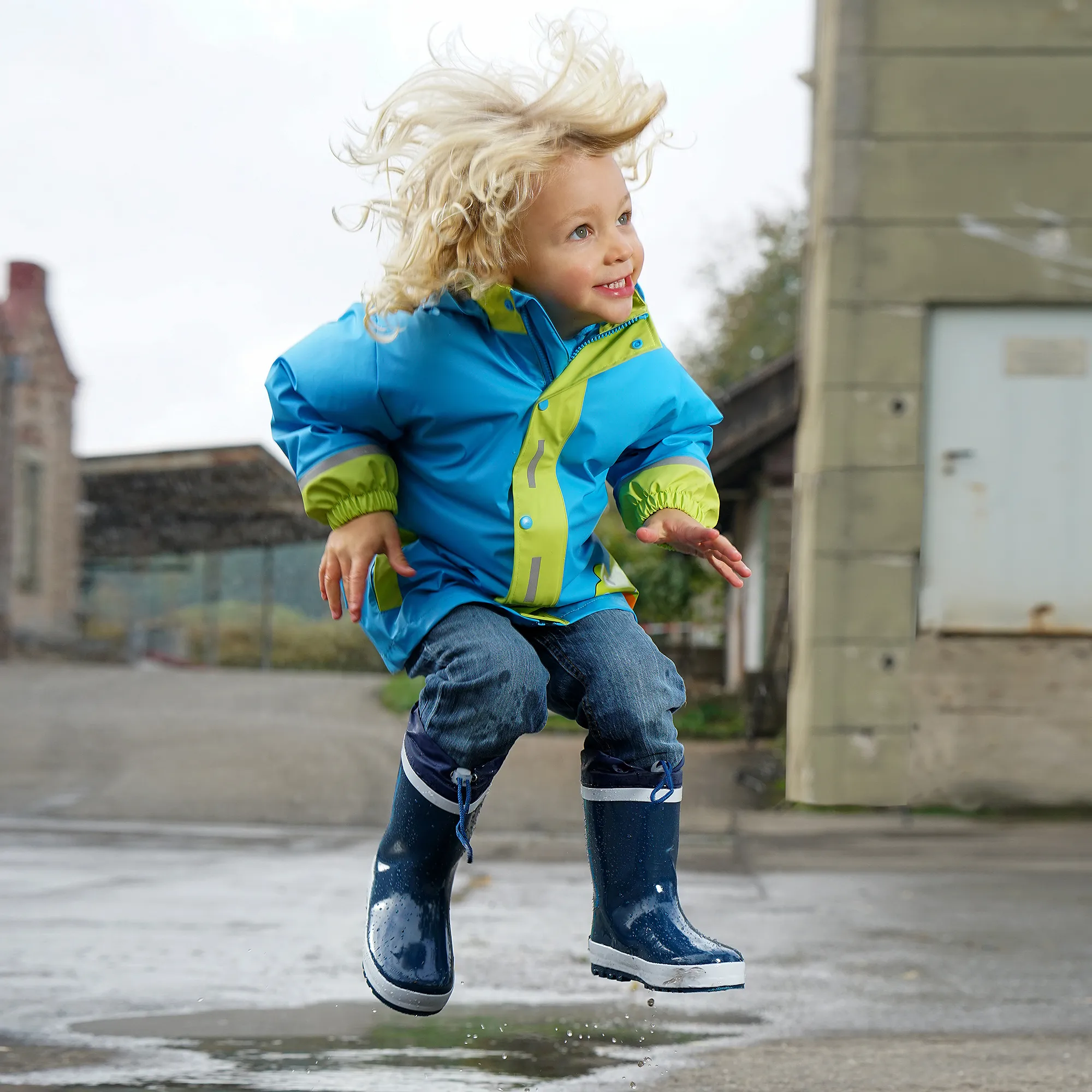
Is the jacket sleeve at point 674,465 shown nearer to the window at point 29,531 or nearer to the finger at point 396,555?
the finger at point 396,555

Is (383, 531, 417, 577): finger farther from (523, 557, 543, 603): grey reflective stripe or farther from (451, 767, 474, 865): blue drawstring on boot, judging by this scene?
(451, 767, 474, 865): blue drawstring on boot

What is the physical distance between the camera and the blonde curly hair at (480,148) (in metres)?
2.20

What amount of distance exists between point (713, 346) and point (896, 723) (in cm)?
2494

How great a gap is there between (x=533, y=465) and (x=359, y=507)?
0.87 ft

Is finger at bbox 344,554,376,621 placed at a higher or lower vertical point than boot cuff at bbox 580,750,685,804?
higher

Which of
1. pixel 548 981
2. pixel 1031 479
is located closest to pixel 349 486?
pixel 548 981

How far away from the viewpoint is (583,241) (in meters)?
2.27

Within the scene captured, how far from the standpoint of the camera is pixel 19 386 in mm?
12750

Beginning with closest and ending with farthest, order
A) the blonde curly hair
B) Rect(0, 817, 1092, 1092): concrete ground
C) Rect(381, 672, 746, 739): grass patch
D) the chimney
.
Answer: the blonde curly hair, Rect(0, 817, 1092, 1092): concrete ground, Rect(381, 672, 746, 739): grass patch, the chimney

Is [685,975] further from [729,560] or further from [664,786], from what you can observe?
[729,560]

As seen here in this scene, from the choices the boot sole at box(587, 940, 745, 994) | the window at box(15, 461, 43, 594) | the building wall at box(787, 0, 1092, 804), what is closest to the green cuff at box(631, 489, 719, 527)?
the boot sole at box(587, 940, 745, 994)

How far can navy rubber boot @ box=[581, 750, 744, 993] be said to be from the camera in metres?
2.36

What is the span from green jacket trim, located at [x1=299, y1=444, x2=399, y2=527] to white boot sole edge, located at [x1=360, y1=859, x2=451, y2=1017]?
0.69 m

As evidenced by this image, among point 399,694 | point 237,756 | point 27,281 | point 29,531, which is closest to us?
point 237,756
